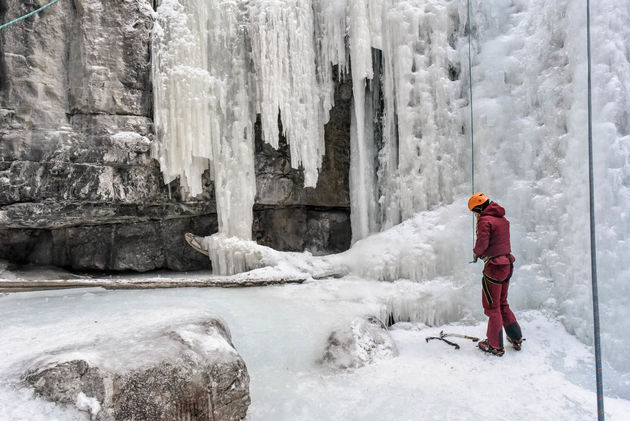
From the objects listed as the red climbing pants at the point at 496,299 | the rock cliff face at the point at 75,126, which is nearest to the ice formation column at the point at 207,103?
the rock cliff face at the point at 75,126

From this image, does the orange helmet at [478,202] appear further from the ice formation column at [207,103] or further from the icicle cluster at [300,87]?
the ice formation column at [207,103]

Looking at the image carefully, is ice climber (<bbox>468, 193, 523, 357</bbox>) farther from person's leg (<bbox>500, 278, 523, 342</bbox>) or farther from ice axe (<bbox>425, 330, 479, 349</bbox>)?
ice axe (<bbox>425, 330, 479, 349</bbox>)

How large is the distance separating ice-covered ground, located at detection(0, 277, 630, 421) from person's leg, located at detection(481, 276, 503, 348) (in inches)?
7.1

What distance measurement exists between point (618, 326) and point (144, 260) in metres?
7.41

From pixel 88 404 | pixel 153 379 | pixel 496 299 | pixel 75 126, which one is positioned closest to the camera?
pixel 88 404

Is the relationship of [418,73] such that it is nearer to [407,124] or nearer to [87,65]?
[407,124]

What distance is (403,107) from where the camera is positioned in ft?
21.8

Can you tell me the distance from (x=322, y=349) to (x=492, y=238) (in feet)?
6.46

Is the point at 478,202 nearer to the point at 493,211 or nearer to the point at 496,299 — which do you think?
the point at 493,211

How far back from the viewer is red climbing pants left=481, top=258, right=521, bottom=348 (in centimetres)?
379

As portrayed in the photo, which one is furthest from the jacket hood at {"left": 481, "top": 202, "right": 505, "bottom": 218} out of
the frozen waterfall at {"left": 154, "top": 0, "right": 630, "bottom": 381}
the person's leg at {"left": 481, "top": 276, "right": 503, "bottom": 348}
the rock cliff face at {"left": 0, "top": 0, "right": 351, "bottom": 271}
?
the rock cliff face at {"left": 0, "top": 0, "right": 351, "bottom": 271}

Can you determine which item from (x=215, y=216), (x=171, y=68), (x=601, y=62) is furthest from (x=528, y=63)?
(x=215, y=216)

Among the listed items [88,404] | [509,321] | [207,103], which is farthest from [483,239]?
[207,103]

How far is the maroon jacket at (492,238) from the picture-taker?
149 inches
